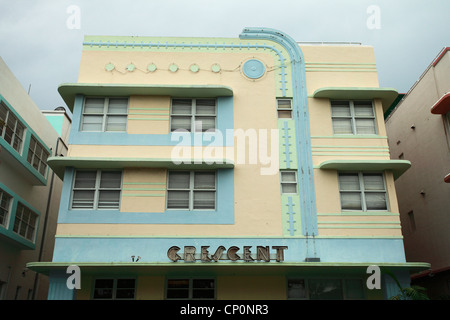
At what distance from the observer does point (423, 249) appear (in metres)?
21.5

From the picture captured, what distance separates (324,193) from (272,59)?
627cm

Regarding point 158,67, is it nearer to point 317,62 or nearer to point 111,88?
point 111,88

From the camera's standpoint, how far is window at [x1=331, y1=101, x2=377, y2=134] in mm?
18016

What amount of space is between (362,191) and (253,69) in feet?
22.2

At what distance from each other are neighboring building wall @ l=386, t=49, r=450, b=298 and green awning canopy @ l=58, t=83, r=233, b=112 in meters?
10.1

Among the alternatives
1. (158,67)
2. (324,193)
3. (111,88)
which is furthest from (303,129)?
(111,88)

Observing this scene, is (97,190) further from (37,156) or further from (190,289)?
(37,156)

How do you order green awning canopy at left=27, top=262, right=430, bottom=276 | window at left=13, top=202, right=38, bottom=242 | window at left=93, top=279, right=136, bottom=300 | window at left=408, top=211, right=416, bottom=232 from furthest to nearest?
window at left=408, top=211, right=416, bottom=232
window at left=13, top=202, right=38, bottom=242
window at left=93, top=279, right=136, bottom=300
green awning canopy at left=27, top=262, right=430, bottom=276

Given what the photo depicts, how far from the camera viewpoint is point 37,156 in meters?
22.7

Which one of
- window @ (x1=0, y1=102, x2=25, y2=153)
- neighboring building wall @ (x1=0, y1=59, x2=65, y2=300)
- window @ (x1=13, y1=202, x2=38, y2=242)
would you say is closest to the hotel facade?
window @ (x1=0, y1=102, x2=25, y2=153)

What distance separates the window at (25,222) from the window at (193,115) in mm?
9037

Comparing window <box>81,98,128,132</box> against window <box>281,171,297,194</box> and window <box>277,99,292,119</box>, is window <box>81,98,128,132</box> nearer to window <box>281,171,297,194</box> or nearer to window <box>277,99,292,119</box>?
window <box>277,99,292,119</box>

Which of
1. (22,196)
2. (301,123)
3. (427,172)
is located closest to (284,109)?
(301,123)

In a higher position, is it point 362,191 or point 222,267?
point 362,191
